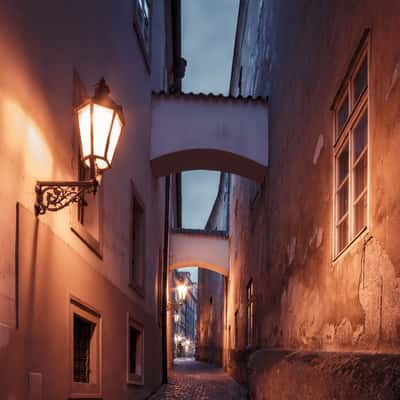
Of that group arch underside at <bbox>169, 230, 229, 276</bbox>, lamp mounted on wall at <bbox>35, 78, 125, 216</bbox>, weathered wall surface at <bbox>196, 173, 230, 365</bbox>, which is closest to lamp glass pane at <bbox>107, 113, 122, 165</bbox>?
lamp mounted on wall at <bbox>35, 78, 125, 216</bbox>

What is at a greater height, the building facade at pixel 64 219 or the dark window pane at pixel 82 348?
the building facade at pixel 64 219

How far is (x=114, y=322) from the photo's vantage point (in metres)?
7.20

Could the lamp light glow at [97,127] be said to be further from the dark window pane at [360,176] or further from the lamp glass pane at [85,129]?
the dark window pane at [360,176]

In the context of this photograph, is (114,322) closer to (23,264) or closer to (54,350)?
(54,350)

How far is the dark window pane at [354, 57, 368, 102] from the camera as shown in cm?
450

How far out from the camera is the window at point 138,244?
32.7ft

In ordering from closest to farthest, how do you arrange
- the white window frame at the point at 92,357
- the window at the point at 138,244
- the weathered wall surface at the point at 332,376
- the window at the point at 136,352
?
the weathered wall surface at the point at 332,376 < the white window frame at the point at 92,357 < the window at the point at 136,352 < the window at the point at 138,244

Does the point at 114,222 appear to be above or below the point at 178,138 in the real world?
below

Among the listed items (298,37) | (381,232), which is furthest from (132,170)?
(381,232)

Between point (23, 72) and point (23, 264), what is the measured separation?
1.33 metres

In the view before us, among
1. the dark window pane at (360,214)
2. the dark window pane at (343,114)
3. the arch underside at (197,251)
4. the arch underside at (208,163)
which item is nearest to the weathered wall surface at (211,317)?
the arch underside at (197,251)

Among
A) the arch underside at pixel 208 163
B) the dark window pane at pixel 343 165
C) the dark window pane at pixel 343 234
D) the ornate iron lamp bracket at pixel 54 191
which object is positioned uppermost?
the arch underside at pixel 208 163

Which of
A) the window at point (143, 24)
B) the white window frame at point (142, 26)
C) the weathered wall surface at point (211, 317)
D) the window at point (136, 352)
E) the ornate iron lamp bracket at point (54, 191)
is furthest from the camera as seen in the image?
the weathered wall surface at point (211, 317)

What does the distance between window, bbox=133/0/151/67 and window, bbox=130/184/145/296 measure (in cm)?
283
